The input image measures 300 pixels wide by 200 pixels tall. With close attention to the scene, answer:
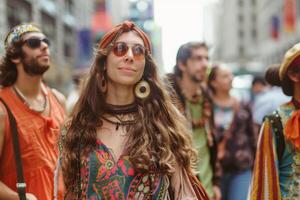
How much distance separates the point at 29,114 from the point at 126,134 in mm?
1415

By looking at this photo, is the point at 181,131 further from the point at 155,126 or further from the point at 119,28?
the point at 119,28

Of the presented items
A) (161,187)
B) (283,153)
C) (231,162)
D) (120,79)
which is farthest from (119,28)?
(231,162)

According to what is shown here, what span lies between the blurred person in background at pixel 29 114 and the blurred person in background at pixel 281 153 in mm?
1377

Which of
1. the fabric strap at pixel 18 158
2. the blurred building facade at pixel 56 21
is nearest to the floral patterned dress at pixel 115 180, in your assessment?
the fabric strap at pixel 18 158

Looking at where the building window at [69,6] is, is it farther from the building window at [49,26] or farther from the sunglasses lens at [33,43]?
the sunglasses lens at [33,43]

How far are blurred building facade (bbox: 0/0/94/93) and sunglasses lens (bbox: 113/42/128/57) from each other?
19243 mm

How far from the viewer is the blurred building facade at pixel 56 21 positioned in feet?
82.8

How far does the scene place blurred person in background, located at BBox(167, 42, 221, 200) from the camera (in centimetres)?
577

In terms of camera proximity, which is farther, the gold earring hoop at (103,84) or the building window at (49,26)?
the building window at (49,26)

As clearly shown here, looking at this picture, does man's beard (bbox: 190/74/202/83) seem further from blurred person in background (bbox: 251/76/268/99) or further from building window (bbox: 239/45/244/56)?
building window (bbox: 239/45/244/56)

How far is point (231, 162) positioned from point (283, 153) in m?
2.88

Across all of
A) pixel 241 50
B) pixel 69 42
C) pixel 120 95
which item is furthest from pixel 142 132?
pixel 241 50

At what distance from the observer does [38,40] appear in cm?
461

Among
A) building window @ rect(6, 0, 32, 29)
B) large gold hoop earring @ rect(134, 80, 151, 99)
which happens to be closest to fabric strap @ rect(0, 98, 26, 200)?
large gold hoop earring @ rect(134, 80, 151, 99)
